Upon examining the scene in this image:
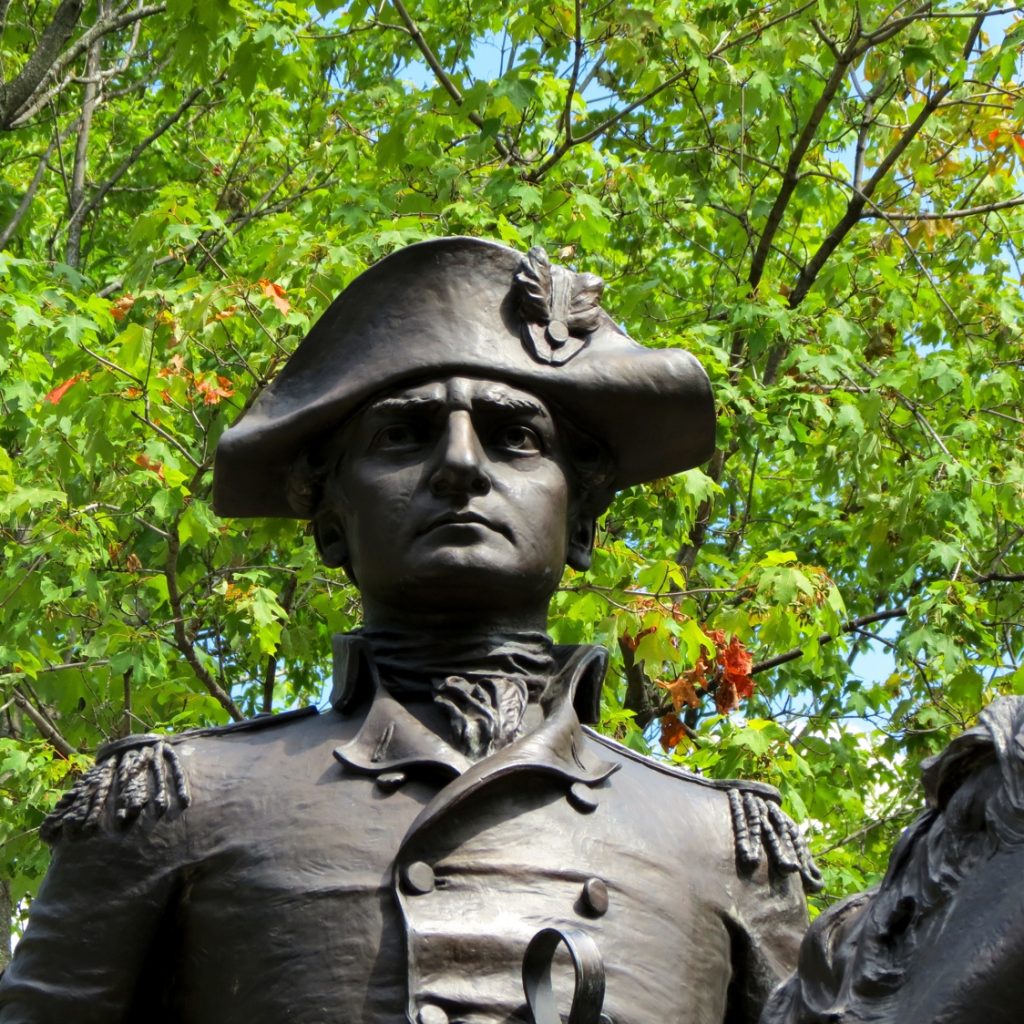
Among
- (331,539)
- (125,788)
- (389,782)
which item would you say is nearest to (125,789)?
(125,788)

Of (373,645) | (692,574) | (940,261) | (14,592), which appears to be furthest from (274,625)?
(373,645)

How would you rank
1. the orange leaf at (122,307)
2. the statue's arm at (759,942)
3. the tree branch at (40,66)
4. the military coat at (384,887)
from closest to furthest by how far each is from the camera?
the military coat at (384,887)
the statue's arm at (759,942)
the tree branch at (40,66)
the orange leaf at (122,307)

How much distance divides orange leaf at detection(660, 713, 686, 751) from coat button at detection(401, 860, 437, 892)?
19.5 ft

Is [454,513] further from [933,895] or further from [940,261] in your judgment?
[940,261]

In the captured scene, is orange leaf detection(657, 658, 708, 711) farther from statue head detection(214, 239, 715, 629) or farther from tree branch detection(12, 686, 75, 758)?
statue head detection(214, 239, 715, 629)

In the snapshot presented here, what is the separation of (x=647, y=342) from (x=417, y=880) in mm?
6948

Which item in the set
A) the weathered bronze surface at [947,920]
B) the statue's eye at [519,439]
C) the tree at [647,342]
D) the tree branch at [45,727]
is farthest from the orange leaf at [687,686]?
the weathered bronze surface at [947,920]

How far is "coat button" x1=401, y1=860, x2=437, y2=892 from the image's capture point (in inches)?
146

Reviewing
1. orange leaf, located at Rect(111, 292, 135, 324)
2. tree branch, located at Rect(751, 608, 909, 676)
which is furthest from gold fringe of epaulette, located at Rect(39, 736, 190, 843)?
tree branch, located at Rect(751, 608, 909, 676)

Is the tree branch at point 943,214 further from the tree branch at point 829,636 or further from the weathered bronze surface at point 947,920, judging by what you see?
the weathered bronze surface at point 947,920

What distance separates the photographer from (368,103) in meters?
12.1

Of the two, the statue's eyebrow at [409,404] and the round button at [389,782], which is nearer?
the round button at [389,782]

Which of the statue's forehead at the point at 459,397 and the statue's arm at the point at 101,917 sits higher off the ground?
the statue's forehead at the point at 459,397

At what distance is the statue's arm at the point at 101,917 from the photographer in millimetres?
3807
